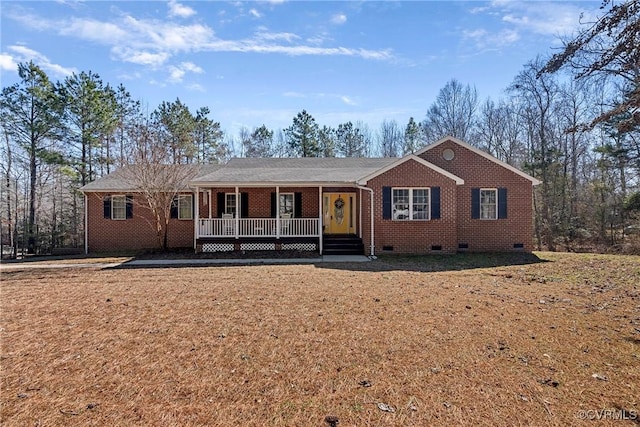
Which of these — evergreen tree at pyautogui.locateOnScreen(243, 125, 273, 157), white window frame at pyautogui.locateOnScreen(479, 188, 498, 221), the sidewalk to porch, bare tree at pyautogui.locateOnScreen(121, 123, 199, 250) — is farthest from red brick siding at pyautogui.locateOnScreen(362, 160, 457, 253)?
evergreen tree at pyautogui.locateOnScreen(243, 125, 273, 157)

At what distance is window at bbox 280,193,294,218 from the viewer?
1703 cm

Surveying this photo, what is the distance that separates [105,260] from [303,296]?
35.5 feet

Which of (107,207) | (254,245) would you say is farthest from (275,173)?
(107,207)

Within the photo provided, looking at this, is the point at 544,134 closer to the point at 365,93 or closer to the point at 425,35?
the point at 365,93

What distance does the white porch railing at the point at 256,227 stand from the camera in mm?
15336

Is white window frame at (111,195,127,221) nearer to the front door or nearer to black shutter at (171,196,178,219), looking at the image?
black shutter at (171,196,178,219)

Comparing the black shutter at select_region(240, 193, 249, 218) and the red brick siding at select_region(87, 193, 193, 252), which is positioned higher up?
the black shutter at select_region(240, 193, 249, 218)

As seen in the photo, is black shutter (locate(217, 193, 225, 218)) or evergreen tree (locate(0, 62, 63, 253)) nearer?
black shutter (locate(217, 193, 225, 218))

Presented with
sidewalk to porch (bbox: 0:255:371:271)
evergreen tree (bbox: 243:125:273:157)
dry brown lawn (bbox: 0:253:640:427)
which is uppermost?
evergreen tree (bbox: 243:125:273:157)

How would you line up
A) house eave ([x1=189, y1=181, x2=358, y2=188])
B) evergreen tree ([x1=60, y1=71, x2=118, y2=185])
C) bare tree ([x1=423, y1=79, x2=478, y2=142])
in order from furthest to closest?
1. bare tree ([x1=423, y1=79, x2=478, y2=142])
2. evergreen tree ([x1=60, y1=71, x2=118, y2=185])
3. house eave ([x1=189, y1=181, x2=358, y2=188])

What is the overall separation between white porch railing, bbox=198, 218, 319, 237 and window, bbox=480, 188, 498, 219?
23.5 feet

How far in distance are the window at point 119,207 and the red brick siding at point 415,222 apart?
470 inches

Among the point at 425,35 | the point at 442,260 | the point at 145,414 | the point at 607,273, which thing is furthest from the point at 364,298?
the point at 425,35

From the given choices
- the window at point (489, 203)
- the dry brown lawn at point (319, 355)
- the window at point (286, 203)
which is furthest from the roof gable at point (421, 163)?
the dry brown lawn at point (319, 355)
